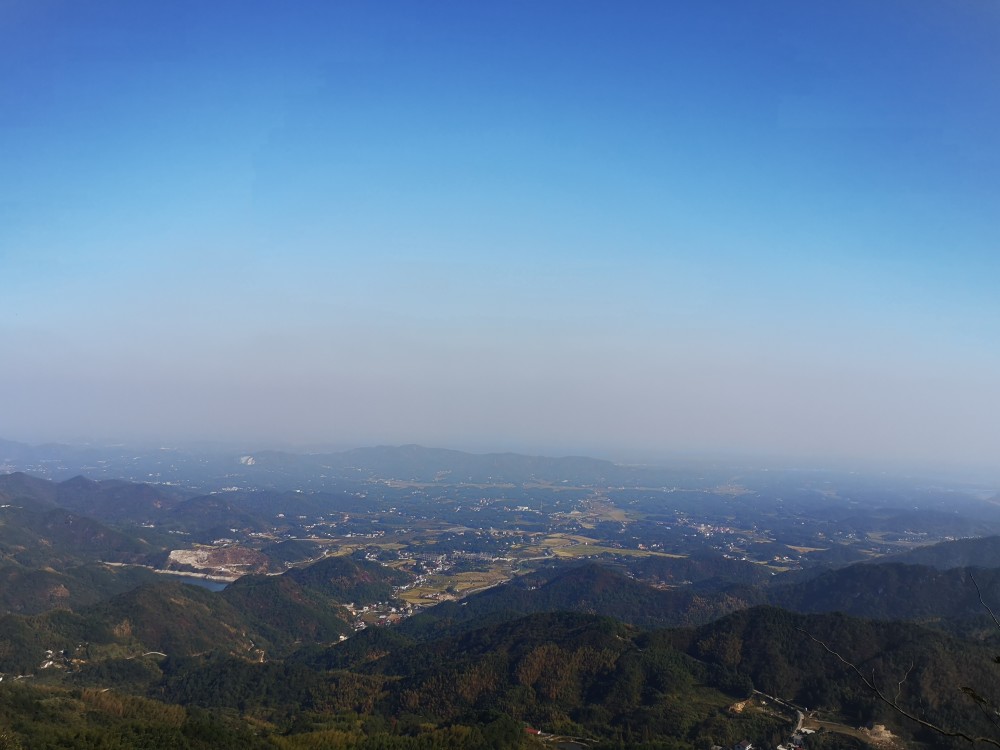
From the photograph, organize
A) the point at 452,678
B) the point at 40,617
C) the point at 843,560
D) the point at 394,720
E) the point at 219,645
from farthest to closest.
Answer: the point at 843,560 < the point at 219,645 < the point at 40,617 < the point at 452,678 < the point at 394,720

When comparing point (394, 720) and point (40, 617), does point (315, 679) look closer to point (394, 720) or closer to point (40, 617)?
point (394, 720)

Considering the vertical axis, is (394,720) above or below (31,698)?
below

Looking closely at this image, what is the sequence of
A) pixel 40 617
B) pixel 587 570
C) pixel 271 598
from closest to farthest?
pixel 40 617, pixel 271 598, pixel 587 570

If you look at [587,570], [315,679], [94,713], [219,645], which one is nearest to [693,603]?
[587,570]

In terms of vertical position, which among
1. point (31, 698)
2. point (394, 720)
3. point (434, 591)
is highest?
point (31, 698)

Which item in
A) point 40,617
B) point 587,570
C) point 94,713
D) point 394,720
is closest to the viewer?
point 94,713

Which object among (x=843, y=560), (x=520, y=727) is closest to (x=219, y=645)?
(x=520, y=727)

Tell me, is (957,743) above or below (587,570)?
above

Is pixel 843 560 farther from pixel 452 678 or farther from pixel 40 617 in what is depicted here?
pixel 40 617

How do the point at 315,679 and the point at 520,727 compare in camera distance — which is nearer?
the point at 520,727
